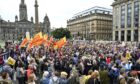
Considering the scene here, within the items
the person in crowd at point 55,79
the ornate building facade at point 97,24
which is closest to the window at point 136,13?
the ornate building facade at point 97,24

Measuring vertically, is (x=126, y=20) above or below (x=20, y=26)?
below

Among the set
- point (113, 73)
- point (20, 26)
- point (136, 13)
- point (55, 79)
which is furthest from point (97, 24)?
point (55, 79)

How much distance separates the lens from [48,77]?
31.7ft

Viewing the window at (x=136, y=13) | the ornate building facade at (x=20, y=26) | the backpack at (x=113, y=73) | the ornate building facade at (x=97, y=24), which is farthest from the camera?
the ornate building facade at (x=20, y=26)

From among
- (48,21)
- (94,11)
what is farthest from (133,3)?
(48,21)

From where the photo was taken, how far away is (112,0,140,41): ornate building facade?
Answer: 252 ft

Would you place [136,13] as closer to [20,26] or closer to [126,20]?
[126,20]

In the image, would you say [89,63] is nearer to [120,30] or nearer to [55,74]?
[55,74]

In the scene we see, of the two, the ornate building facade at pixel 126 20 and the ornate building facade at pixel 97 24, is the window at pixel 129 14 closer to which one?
the ornate building facade at pixel 126 20

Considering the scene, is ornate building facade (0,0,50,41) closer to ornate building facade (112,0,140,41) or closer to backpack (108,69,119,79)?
ornate building facade (112,0,140,41)

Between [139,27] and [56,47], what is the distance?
182ft

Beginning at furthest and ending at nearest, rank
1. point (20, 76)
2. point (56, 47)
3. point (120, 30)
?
point (120, 30), point (56, 47), point (20, 76)

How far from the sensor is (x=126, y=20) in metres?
81.5

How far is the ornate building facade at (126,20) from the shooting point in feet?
252
